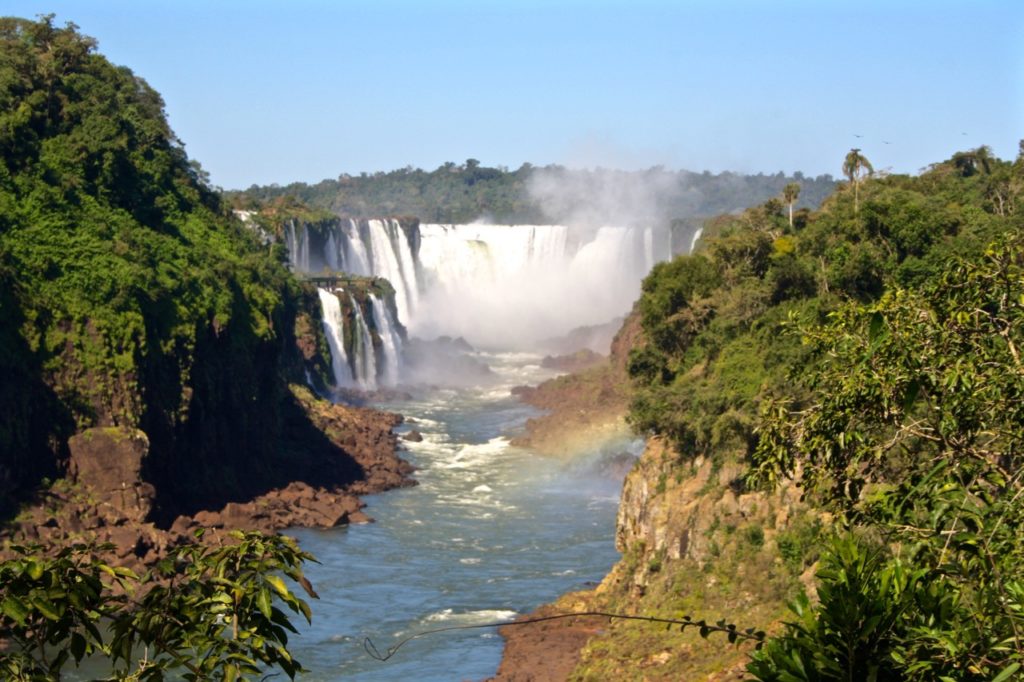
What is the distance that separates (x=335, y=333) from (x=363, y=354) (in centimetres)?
347

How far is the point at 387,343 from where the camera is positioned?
8206cm

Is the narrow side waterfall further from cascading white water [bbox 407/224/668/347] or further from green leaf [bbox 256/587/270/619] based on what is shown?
green leaf [bbox 256/587/270/619]

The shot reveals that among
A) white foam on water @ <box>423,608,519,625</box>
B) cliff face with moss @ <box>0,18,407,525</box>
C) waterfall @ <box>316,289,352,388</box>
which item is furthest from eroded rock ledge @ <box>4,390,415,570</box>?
waterfall @ <box>316,289,352,388</box>

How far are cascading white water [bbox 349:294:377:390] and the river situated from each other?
14.3 m

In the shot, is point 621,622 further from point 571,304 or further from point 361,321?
point 571,304

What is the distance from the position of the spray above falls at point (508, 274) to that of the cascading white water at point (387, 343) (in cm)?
1702

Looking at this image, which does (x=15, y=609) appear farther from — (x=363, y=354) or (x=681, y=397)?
(x=363, y=354)

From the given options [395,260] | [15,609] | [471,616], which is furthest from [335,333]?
[15,609]

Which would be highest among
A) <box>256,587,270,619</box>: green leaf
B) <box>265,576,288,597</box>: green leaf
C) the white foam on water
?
<box>265,576,288,597</box>: green leaf

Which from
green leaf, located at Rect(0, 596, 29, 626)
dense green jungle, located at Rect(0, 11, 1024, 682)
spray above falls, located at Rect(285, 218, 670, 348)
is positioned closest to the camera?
green leaf, located at Rect(0, 596, 29, 626)

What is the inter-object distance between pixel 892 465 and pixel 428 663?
38.1ft

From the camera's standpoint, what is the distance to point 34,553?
7.85 metres

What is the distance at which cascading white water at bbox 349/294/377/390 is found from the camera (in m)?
77.1

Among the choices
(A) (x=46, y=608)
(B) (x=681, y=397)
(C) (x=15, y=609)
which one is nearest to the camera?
(C) (x=15, y=609)
